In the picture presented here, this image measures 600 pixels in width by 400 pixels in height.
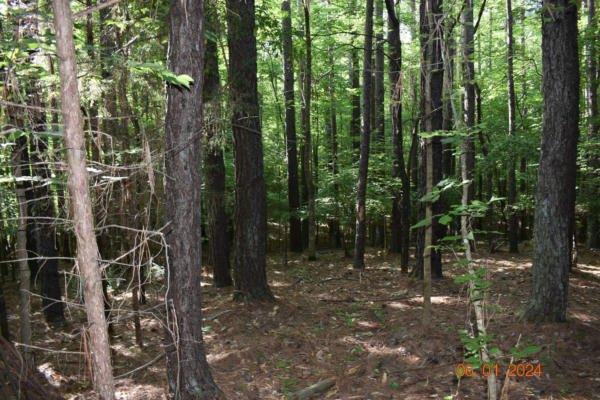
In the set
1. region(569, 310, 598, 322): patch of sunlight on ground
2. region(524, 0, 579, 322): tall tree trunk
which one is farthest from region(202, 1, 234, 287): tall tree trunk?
region(569, 310, 598, 322): patch of sunlight on ground

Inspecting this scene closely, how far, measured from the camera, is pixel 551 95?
225 inches

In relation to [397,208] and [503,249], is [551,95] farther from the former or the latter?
[503,249]

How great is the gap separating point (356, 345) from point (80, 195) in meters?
5.18

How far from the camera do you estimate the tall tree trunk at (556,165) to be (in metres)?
5.58

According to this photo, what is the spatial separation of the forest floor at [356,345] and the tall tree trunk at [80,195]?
1.61 feet

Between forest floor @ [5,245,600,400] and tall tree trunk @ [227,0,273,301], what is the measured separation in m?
0.65

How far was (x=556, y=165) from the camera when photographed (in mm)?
5617

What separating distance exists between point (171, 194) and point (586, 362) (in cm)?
543

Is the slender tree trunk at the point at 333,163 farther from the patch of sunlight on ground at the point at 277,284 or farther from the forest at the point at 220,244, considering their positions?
the patch of sunlight on ground at the point at 277,284

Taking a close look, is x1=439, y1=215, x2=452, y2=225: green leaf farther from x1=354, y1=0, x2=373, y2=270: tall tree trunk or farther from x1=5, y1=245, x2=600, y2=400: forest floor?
x1=354, y1=0, x2=373, y2=270: tall tree trunk

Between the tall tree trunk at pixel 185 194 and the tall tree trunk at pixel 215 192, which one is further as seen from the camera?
the tall tree trunk at pixel 215 192

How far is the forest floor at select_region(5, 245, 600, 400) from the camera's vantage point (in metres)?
4.65

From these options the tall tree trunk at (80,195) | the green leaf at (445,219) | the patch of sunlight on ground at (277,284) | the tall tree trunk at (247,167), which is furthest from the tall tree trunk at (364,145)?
the tall tree trunk at (80,195)

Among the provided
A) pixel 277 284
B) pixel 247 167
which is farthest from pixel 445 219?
pixel 277 284
